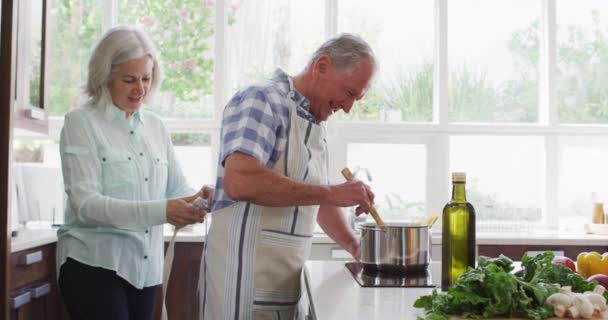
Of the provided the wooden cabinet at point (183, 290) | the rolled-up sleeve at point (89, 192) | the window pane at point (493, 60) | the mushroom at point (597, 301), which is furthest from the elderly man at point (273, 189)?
the window pane at point (493, 60)

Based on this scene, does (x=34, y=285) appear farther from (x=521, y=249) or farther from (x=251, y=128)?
(x=521, y=249)

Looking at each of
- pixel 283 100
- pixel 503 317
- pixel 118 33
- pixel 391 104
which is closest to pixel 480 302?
pixel 503 317

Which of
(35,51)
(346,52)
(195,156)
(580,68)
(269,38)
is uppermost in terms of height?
(269,38)

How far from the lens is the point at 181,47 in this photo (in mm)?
3805

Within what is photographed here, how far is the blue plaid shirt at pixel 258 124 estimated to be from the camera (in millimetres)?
1712

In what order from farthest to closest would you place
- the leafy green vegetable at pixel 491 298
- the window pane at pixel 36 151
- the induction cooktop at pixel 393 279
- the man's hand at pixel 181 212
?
the window pane at pixel 36 151 < the man's hand at pixel 181 212 < the induction cooktop at pixel 393 279 < the leafy green vegetable at pixel 491 298

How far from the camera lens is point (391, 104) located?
3.88 metres

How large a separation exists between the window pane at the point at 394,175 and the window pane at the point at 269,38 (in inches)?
23.8

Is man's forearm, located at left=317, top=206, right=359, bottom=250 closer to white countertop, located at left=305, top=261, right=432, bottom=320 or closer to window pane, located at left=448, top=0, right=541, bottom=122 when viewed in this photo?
white countertop, located at left=305, top=261, right=432, bottom=320

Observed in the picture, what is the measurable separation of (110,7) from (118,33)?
177cm

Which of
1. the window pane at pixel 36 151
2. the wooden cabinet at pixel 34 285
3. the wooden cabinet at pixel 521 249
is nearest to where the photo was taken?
the wooden cabinet at pixel 34 285

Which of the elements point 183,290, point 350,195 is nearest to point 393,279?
point 350,195

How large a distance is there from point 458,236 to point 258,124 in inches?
22.5

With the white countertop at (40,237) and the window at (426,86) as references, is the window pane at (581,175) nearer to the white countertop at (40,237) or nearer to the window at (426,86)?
the window at (426,86)
